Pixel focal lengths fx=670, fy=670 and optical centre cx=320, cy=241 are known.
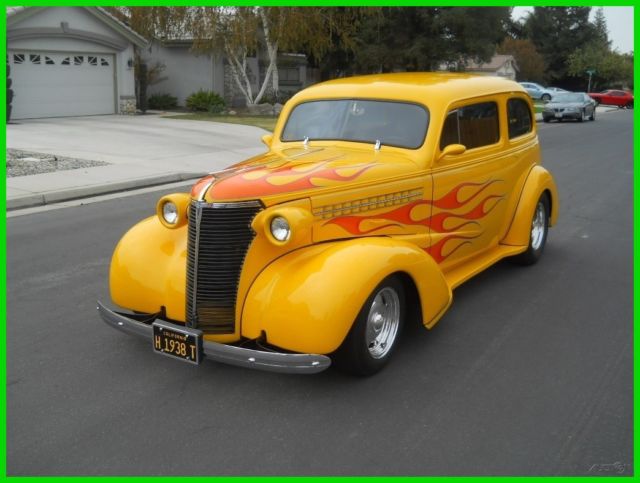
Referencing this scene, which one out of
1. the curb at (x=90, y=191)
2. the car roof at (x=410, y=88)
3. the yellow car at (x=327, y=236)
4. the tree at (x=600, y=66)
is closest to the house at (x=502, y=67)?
the tree at (x=600, y=66)

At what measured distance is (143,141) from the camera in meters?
17.5

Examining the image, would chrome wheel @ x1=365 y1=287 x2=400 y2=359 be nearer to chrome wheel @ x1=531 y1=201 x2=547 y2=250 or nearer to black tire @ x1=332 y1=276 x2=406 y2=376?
black tire @ x1=332 y1=276 x2=406 y2=376

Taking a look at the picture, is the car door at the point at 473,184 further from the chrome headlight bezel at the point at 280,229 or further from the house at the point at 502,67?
the house at the point at 502,67

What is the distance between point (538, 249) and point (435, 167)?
2.54 m

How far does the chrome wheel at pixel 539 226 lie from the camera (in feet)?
23.0

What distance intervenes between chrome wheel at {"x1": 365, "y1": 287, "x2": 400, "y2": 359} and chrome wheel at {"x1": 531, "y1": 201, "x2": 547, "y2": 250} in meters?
2.98

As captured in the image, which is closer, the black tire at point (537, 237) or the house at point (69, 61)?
the black tire at point (537, 237)

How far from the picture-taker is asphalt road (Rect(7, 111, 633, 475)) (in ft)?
11.3

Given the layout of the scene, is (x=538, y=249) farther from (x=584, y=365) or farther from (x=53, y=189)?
(x=53, y=189)

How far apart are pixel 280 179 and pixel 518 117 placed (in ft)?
11.2

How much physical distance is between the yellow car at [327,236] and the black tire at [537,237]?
3.46 ft

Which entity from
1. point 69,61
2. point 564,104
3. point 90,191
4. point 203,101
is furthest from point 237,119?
point 564,104

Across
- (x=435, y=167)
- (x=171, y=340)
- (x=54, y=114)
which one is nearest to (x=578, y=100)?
(x=54, y=114)

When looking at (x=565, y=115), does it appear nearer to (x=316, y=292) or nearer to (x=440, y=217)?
(x=440, y=217)
